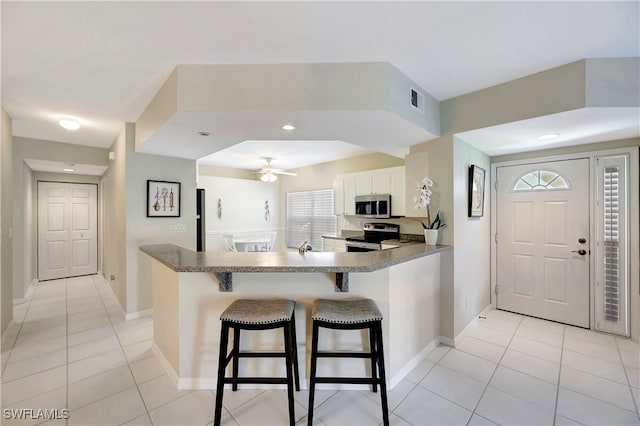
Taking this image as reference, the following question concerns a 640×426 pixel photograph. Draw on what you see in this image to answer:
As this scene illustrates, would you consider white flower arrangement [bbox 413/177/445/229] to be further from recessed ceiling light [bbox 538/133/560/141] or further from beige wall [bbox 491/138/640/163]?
beige wall [bbox 491/138/640/163]

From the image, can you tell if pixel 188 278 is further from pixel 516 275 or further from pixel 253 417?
pixel 516 275

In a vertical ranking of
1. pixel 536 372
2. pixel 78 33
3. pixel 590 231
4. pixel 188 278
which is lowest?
pixel 536 372

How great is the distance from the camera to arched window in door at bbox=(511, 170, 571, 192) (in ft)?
11.1

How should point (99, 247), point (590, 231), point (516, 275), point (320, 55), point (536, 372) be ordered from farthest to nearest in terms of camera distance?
point (99, 247) → point (516, 275) → point (590, 231) → point (536, 372) → point (320, 55)

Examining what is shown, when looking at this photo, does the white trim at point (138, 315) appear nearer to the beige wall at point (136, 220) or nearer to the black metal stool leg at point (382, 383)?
the beige wall at point (136, 220)

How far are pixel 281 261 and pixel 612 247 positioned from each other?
143 inches

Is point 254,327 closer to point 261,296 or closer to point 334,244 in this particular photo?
point 261,296

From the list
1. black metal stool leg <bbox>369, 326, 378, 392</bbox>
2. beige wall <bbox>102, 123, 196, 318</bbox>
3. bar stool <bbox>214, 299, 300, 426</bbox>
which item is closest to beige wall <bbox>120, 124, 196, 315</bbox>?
beige wall <bbox>102, 123, 196, 318</bbox>

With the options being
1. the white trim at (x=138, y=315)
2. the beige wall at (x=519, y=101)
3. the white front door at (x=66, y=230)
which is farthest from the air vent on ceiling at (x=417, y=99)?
the white front door at (x=66, y=230)

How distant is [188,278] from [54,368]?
1.54m

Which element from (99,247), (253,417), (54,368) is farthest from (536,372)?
(99,247)

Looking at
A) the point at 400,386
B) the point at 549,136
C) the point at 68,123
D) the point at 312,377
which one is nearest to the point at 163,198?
the point at 68,123

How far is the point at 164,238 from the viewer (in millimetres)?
3783

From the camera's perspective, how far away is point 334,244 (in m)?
5.13
